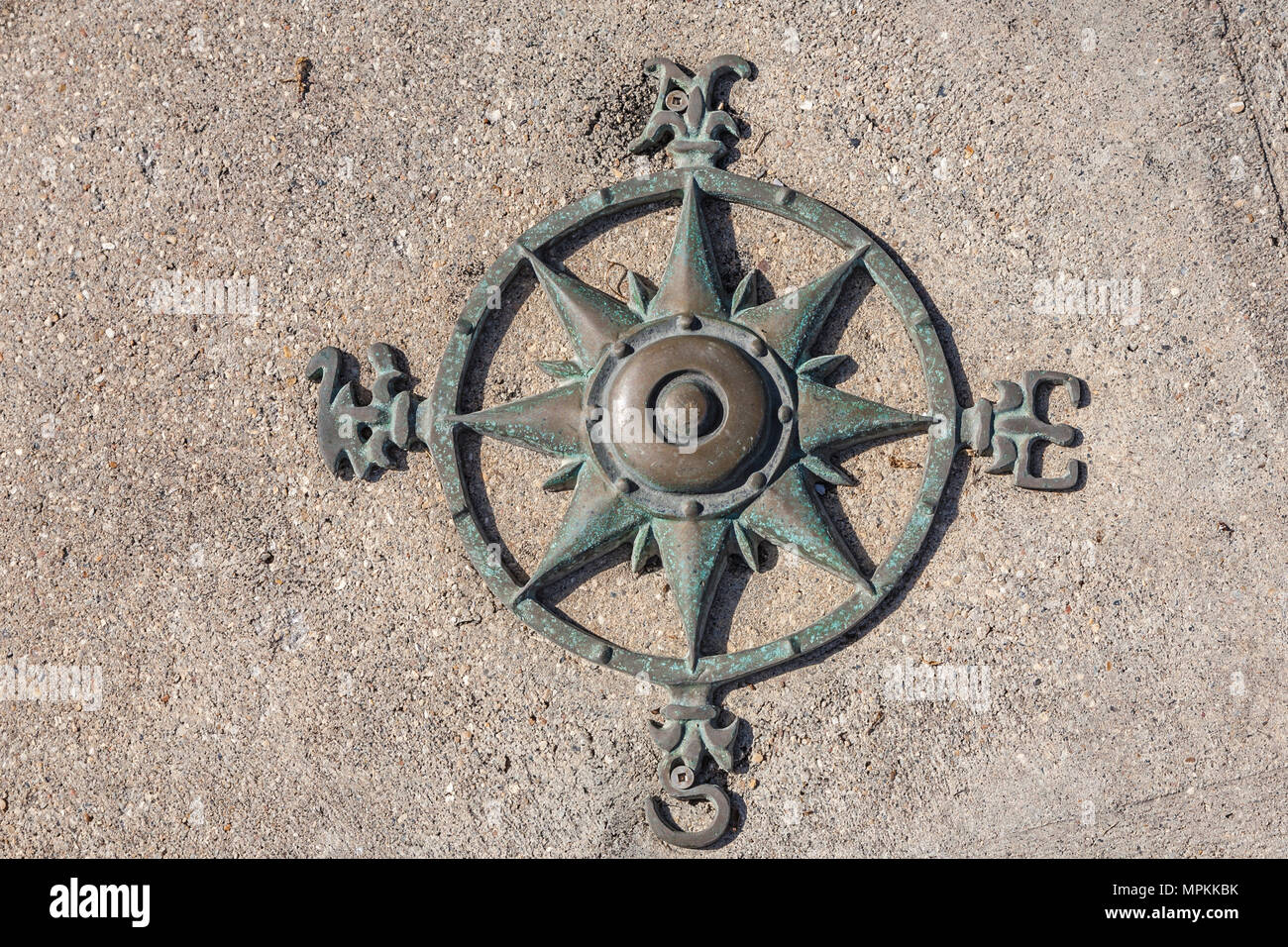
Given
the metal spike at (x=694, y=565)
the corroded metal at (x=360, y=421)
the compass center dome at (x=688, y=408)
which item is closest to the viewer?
the compass center dome at (x=688, y=408)

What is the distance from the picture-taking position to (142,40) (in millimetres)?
2805

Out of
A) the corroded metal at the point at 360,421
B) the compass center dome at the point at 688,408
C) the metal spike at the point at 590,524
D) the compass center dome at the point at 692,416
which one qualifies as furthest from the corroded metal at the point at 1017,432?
the corroded metal at the point at 360,421

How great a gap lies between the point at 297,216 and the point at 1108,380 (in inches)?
100.0

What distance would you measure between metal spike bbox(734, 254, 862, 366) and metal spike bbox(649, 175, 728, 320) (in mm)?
106

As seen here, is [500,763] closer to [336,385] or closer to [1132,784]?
[336,385]

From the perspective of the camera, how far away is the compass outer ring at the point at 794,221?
251cm

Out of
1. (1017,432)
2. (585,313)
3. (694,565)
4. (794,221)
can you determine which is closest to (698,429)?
(694,565)

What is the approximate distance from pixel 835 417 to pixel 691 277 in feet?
1.91

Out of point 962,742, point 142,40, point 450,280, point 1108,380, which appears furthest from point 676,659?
point 142,40

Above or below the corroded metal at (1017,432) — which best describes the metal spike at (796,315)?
above

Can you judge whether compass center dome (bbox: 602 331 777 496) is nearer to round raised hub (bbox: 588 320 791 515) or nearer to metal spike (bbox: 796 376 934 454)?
round raised hub (bbox: 588 320 791 515)

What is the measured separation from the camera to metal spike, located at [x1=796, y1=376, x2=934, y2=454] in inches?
98.2

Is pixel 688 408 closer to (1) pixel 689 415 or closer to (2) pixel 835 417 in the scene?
(1) pixel 689 415

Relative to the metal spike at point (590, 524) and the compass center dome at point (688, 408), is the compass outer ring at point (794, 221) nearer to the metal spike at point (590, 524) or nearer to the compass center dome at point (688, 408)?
the metal spike at point (590, 524)
